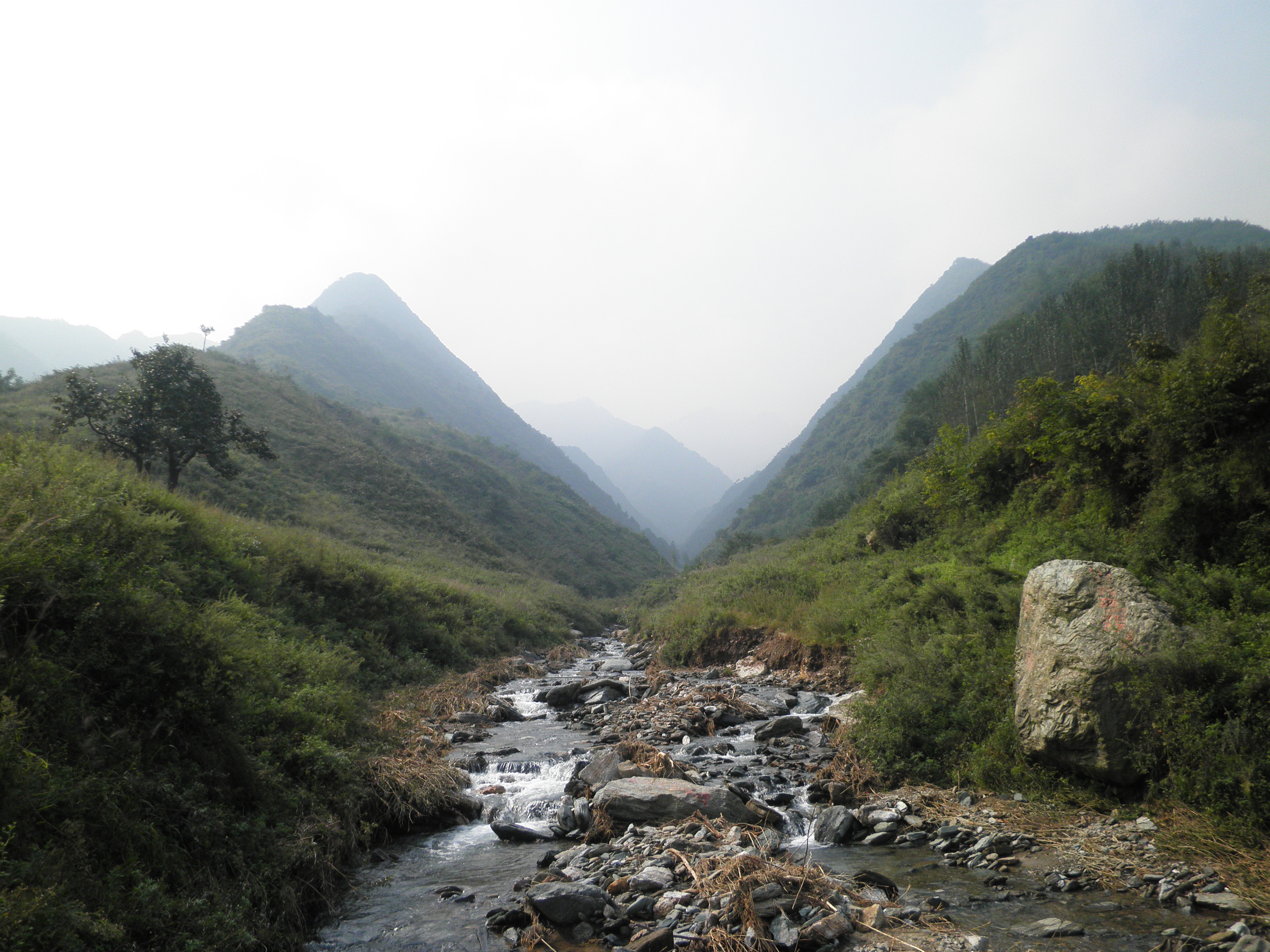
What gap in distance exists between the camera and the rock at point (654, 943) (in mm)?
5012

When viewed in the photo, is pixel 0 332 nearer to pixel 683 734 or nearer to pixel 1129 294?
pixel 683 734

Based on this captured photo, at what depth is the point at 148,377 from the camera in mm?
21922

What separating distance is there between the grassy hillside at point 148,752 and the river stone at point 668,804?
2924mm

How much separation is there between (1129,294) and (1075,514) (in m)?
70.6

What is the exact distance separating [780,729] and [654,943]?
24.1 feet

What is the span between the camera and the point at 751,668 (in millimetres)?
18594

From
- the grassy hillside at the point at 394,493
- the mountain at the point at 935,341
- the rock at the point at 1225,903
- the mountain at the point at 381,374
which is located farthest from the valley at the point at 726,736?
the mountain at the point at 381,374

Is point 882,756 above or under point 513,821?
above

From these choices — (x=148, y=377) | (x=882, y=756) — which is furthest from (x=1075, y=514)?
(x=148, y=377)

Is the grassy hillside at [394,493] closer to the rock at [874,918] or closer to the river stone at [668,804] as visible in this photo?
the river stone at [668,804]

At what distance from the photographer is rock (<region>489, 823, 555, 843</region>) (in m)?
8.02

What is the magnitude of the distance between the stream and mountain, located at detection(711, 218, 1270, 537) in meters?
85.0

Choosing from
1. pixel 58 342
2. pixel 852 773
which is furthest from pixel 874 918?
pixel 58 342

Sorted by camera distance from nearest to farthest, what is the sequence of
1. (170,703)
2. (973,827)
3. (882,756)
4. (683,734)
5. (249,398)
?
(170,703)
(973,827)
(882,756)
(683,734)
(249,398)
